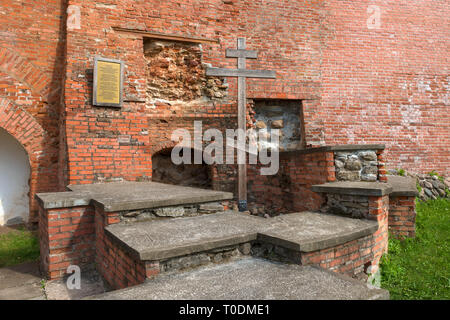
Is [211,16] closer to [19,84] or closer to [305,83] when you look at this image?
[305,83]

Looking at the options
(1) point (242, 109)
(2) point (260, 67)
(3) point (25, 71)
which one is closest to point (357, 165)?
(1) point (242, 109)

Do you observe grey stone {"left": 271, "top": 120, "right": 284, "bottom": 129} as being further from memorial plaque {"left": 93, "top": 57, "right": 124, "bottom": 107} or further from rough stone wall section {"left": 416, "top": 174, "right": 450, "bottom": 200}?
rough stone wall section {"left": 416, "top": 174, "right": 450, "bottom": 200}

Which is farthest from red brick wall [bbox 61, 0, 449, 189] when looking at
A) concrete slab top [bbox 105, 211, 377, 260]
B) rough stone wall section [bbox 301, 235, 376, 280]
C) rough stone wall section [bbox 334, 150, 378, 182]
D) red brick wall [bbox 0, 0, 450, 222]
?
rough stone wall section [bbox 301, 235, 376, 280]

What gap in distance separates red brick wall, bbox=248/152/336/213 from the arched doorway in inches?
181

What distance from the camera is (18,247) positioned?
455cm

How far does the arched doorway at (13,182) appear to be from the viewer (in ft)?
19.2

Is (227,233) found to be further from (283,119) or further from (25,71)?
(25,71)

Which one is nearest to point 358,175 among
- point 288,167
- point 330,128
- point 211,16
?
point 288,167

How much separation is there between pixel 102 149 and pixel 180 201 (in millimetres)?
2475

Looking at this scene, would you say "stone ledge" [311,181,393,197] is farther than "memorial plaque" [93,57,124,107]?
No

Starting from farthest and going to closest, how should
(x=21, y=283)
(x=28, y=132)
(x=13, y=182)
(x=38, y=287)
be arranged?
(x=13, y=182) → (x=28, y=132) → (x=21, y=283) → (x=38, y=287)

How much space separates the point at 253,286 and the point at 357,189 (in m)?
1.90

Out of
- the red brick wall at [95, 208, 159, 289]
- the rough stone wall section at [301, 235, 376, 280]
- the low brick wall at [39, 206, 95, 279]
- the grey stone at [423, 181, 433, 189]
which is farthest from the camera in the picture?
the grey stone at [423, 181, 433, 189]

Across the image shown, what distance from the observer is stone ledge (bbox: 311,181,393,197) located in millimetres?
3111
